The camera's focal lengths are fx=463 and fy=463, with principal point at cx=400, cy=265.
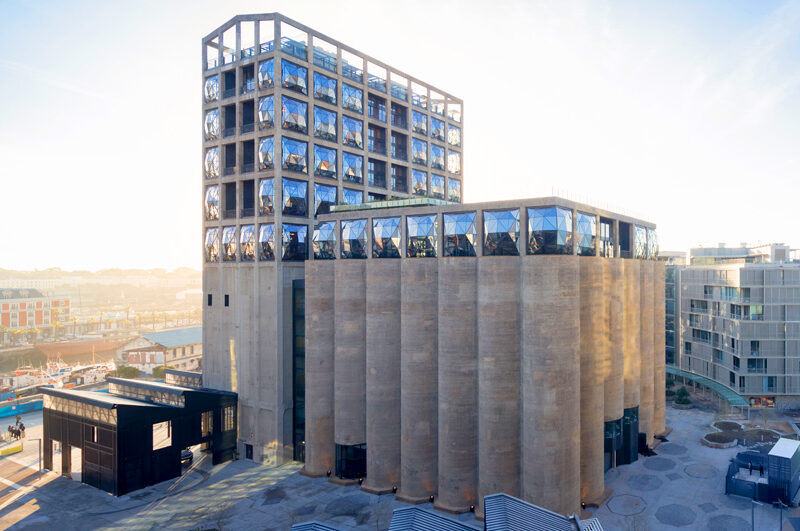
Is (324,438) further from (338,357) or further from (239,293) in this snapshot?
(239,293)

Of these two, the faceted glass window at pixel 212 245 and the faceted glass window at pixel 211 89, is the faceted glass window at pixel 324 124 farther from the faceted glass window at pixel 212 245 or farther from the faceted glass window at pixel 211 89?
the faceted glass window at pixel 212 245

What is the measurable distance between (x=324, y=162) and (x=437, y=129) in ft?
81.3

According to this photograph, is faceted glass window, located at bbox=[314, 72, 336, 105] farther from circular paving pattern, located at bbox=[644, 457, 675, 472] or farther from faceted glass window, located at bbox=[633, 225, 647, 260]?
circular paving pattern, located at bbox=[644, 457, 675, 472]

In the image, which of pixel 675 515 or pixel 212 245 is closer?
pixel 675 515

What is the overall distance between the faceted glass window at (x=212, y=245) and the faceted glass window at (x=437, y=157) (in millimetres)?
32437

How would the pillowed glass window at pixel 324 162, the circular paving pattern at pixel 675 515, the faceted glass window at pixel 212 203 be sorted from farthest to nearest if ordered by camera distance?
the faceted glass window at pixel 212 203 → the pillowed glass window at pixel 324 162 → the circular paving pattern at pixel 675 515

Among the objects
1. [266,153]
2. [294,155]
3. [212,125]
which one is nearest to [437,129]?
[294,155]

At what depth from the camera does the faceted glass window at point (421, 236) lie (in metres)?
38.2

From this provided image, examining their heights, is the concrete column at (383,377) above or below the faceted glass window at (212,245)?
below

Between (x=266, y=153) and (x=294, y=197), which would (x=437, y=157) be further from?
(x=266, y=153)

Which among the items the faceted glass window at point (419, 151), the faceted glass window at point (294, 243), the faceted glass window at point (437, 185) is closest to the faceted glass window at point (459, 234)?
the faceted glass window at point (294, 243)

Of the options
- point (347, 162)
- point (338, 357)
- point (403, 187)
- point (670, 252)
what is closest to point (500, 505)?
point (338, 357)

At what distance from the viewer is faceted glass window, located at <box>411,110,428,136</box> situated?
211 feet

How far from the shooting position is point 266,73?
47.3 m
